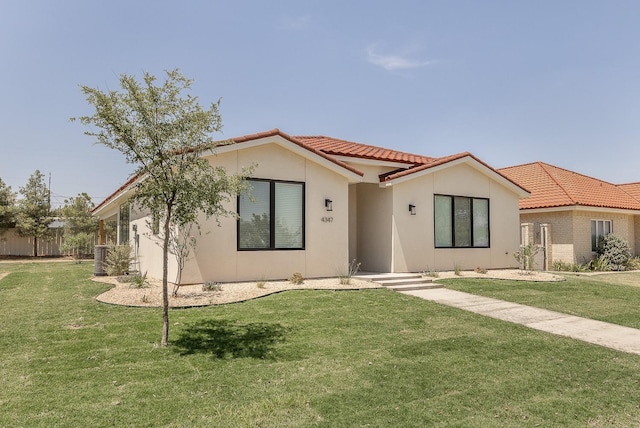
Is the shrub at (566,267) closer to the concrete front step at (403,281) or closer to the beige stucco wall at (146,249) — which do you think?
the concrete front step at (403,281)

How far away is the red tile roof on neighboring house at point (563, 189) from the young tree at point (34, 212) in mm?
35252

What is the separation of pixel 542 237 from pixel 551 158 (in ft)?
28.9

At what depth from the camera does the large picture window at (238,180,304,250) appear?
11836mm

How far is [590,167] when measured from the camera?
96.5 ft

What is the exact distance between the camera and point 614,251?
2016cm

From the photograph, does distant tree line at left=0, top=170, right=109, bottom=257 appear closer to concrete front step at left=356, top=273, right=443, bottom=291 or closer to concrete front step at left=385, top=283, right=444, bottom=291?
concrete front step at left=356, top=273, right=443, bottom=291

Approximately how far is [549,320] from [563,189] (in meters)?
15.8

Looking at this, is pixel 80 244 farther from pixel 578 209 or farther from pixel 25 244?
pixel 578 209

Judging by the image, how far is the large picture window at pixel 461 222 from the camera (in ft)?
51.9

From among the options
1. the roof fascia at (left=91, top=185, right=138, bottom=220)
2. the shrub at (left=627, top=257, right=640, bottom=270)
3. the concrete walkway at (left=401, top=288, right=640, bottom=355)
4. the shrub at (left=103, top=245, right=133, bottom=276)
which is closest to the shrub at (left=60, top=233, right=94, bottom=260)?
the roof fascia at (left=91, top=185, right=138, bottom=220)

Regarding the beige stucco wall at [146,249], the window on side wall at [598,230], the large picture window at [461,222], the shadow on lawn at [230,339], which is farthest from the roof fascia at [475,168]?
the shadow on lawn at [230,339]

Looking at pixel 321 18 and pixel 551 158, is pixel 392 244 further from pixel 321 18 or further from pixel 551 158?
pixel 551 158

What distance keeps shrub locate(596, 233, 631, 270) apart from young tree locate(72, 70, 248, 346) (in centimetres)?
2196

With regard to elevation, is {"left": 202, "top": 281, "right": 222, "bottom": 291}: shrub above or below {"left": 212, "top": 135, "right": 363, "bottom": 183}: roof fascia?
below
